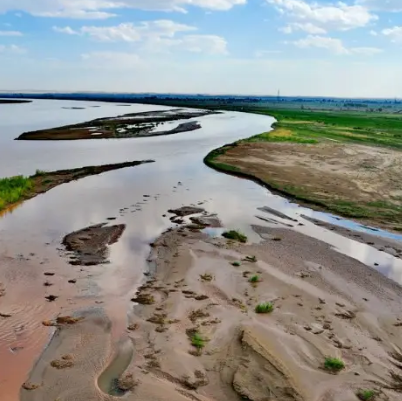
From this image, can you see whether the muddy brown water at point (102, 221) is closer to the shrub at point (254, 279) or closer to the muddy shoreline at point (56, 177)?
the muddy shoreline at point (56, 177)

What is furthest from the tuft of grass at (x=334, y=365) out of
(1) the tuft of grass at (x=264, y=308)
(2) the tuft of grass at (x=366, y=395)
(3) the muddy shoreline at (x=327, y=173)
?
(3) the muddy shoreline at (x=327, y=173)

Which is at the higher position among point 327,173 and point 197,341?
point 327,173

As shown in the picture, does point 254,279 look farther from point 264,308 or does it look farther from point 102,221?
point 102,221

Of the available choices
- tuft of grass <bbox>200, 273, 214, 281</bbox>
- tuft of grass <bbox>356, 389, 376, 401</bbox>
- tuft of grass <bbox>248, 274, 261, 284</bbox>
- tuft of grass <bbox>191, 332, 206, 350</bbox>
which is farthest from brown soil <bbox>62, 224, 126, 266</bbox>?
tuft of grass <bbox>356, 389, 376, 401</bbox>

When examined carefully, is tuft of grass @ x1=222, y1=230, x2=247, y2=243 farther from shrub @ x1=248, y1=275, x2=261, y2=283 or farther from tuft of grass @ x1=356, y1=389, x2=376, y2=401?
tuft of grass @ x1=356, y1=389, x2=376, y2=401

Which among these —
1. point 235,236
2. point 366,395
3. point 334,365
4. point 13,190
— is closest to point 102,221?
point 235,236

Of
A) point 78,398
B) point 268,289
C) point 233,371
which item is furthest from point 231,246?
point 78,398
